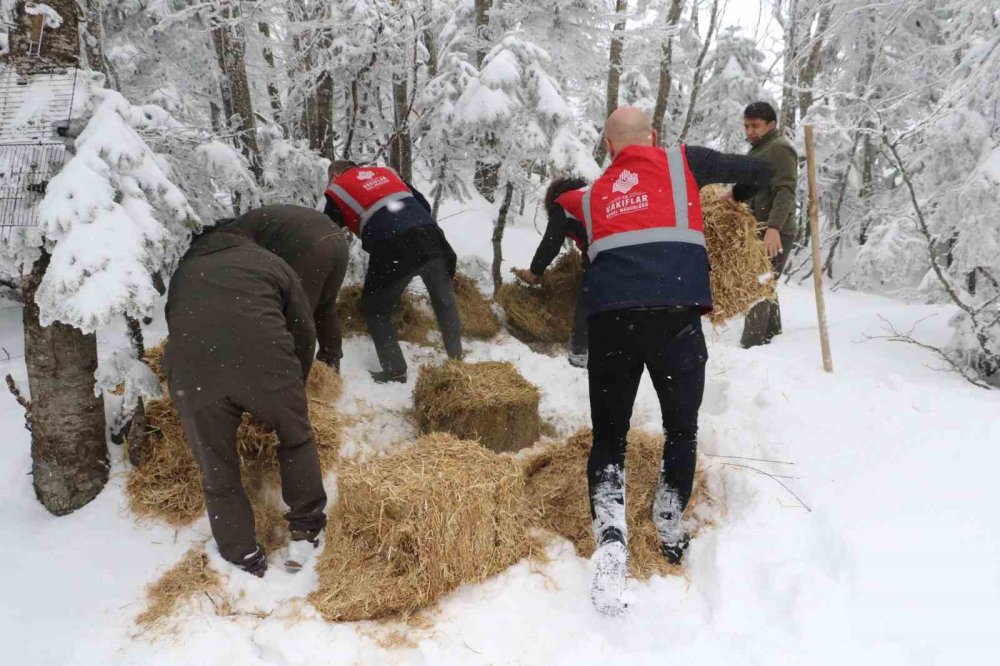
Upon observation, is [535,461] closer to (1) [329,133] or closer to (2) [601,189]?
(2) [601,189]

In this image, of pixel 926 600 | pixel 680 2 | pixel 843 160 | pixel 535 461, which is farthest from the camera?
pixel 843 160

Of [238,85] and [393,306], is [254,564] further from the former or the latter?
[238,85]

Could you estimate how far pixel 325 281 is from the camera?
13.5ft

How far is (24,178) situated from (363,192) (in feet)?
6.95

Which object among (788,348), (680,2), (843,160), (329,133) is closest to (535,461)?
(788,348)

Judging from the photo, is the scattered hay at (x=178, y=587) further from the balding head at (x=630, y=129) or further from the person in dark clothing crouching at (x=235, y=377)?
the balding head at (x=630, y=129)

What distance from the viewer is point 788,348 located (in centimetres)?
504

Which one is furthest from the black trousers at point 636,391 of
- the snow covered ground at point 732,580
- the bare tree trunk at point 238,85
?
the bare tree trunk at point 238,85

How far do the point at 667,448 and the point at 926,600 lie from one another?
4.05ft

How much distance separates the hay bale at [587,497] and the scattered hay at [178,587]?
170 centimetres

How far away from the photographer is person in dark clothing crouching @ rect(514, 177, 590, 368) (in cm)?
451

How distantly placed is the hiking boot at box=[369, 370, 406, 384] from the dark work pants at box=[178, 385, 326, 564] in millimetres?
1749

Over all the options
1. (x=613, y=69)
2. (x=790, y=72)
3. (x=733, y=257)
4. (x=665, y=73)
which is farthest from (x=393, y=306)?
(x=790, y=72)

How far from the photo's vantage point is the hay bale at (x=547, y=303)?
19.5 feet
